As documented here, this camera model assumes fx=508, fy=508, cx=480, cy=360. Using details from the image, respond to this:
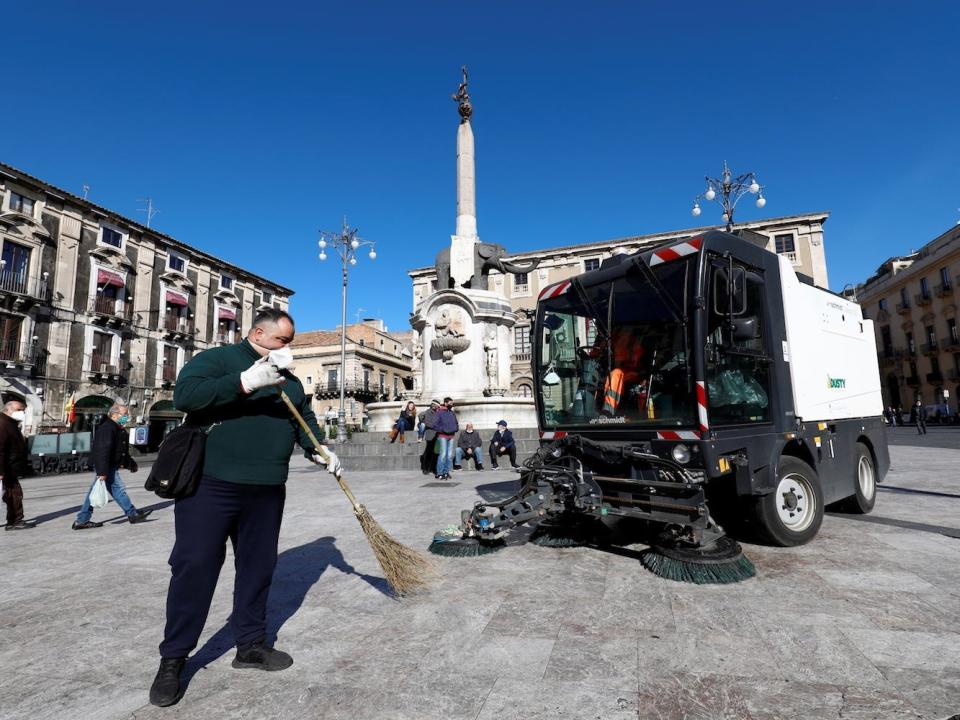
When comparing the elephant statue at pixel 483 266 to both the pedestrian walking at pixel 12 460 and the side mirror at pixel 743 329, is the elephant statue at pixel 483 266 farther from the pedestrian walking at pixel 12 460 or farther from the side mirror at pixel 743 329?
the side mirror at pixel 743 329

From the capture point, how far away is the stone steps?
1388cm

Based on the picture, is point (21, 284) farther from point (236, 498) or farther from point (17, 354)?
point (236, 498)

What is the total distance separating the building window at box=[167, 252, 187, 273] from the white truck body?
41529 millimetres

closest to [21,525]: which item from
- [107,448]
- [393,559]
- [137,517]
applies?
[137,517]

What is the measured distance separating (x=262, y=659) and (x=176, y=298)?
40.6 metres

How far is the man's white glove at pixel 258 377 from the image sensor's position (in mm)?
2463

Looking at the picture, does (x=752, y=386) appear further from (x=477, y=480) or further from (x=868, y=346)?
(x=477, y=480)

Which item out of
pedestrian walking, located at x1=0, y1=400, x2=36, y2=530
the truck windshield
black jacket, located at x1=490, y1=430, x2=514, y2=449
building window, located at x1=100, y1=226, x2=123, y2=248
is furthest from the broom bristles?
building window, located at x1=100, y1=226, x2=123, y2=248

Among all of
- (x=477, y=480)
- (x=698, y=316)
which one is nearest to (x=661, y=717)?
(x=698, y=316)

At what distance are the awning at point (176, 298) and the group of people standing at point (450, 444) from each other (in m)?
30.6

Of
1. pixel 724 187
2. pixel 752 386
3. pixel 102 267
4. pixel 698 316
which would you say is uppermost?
pixel 102 267

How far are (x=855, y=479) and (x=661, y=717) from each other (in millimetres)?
5475

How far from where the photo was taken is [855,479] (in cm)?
611

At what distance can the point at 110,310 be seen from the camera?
1261 inches
